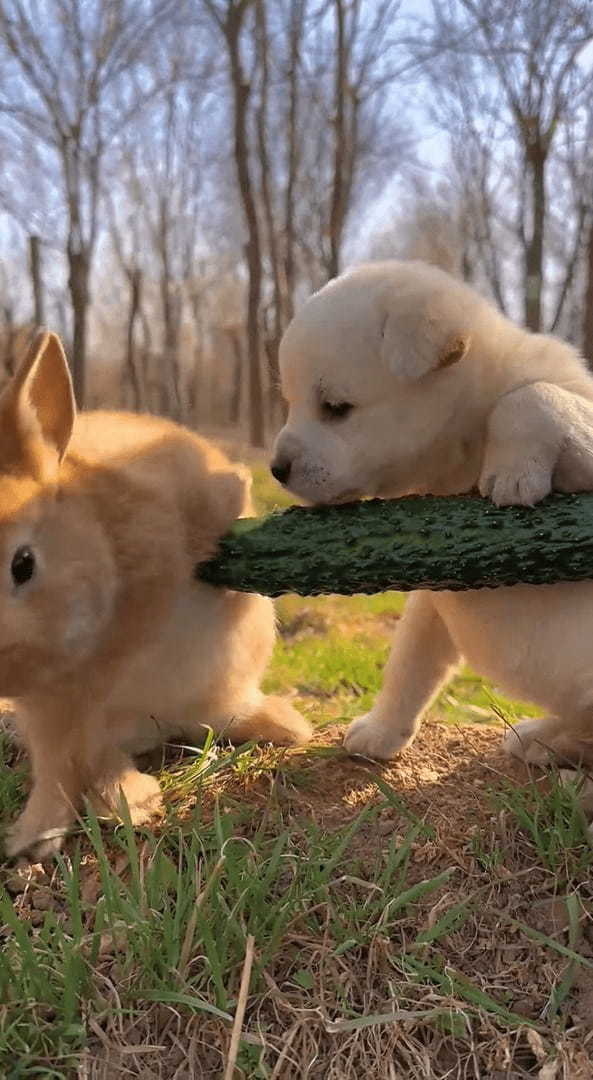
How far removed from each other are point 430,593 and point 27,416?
977mm

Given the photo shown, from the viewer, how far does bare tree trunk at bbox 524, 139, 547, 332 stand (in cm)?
895

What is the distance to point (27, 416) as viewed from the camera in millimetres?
1450

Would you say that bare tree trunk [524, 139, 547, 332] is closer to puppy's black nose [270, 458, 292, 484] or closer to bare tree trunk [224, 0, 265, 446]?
bare tree trunk [224, 0, 265, 446]

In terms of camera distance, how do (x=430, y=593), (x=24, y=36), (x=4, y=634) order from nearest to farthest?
1. (x=4, y=634)
2. (x=430, y=593)
3. (x=24, y=36)

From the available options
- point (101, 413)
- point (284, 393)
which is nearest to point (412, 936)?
point (284, 393)

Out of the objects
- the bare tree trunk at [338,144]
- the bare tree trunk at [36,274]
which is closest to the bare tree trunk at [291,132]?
the bare tree trunk at [338,144]

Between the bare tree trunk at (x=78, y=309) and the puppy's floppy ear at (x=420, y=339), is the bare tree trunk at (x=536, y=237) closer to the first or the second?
the bare tree trunk at (x=78, y=309)

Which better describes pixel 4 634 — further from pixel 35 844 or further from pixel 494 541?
pixel 494 541

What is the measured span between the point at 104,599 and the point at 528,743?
1.05 m

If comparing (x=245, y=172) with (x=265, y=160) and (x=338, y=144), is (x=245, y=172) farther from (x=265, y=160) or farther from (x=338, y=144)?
(x=265, y=160)

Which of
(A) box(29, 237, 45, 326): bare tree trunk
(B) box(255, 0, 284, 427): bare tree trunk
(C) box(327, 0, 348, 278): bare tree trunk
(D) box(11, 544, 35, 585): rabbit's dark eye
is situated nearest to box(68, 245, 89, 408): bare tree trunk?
(A) box(29, 237, 45, 326): bare tree trunk

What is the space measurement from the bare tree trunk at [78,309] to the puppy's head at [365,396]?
865cm

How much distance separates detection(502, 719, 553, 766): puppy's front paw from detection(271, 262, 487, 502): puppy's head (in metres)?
0.70

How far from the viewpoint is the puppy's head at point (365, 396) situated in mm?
1673
